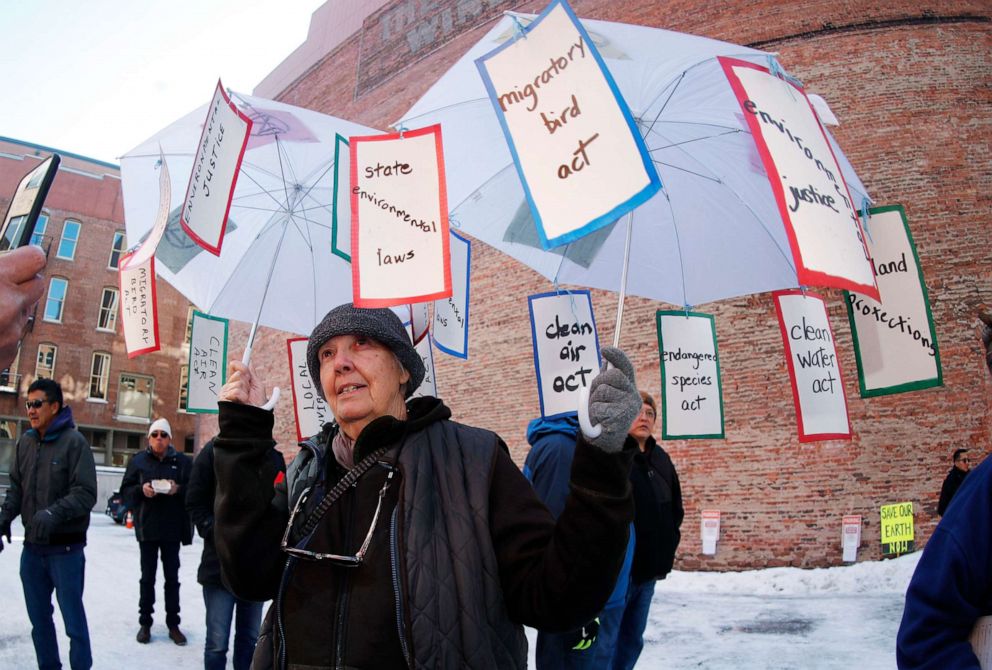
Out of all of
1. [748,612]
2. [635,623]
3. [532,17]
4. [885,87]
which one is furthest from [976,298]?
[532,17]

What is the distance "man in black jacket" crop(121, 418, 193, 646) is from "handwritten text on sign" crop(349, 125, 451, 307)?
12.2 ft

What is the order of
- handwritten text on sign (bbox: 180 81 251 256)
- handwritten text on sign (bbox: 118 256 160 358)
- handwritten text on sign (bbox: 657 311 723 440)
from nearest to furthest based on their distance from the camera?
handwritten text on sign (bbox: 180 81 251 256) → handwritten text on sign (bbox: 118 256 160 358) → handwritten text on sign (bbox: 657 311 723 440)

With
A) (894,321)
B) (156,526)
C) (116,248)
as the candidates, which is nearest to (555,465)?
(894,321)

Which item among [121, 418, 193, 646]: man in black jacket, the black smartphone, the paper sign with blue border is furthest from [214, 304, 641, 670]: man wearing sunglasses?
[121, 418, 193, 646]: man in black jacket

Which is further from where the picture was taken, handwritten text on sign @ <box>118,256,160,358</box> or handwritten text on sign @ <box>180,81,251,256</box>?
handwritten text on sign @ <box>118,256,160,358</box>

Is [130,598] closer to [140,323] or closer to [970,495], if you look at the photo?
[140,323]

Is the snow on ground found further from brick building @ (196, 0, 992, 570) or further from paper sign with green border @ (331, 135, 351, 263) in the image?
paper sign with green border @ (331, 135, 351, 263)

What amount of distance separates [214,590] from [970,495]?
414cm

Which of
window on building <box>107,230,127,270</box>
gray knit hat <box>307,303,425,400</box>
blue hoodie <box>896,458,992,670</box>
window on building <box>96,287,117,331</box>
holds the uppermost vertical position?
window on building <box>107,230,127,270</box>

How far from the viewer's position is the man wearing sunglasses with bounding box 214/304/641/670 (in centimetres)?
166

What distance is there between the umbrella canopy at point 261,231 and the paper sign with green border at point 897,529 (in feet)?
26.6

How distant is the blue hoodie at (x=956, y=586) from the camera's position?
1667 millimetres

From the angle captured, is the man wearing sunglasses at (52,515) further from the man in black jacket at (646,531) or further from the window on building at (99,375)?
the window on building at (99,375)

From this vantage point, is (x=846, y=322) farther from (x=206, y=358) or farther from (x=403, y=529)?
(x=403, y=529)
